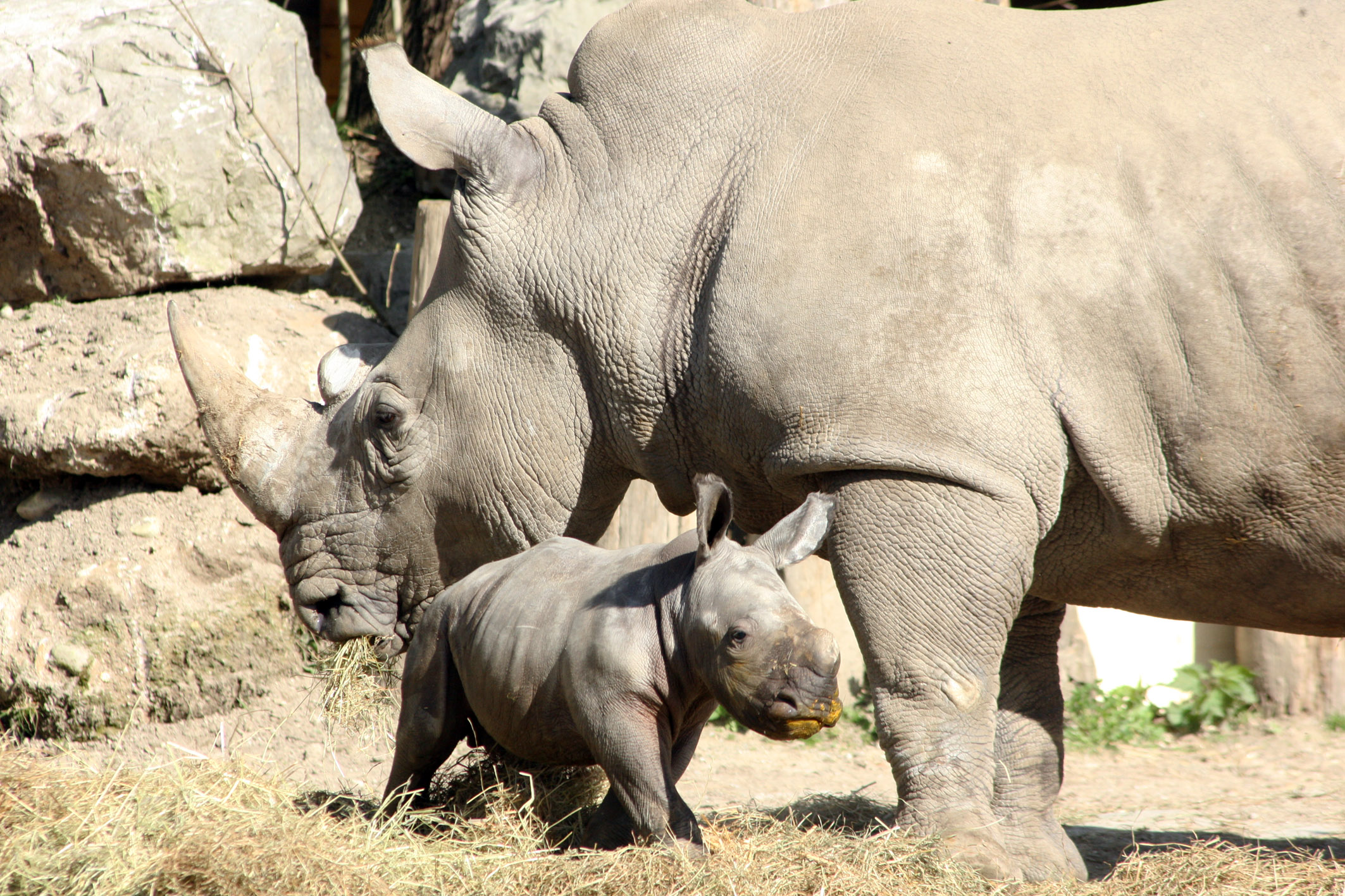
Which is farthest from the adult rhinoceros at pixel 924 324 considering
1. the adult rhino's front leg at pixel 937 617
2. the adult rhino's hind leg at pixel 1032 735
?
the adult rhino's hind leg at pixel 1032 735

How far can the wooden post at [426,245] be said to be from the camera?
6215 millimetres

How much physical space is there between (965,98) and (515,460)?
1.62 m

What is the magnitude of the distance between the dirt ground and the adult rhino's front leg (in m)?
1.23

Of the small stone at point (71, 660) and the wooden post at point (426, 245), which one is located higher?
Result: the wooden post at point (426, 245)

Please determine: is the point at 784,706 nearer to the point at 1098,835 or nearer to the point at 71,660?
the point at 1098,835

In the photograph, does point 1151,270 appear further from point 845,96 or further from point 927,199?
point 845,96

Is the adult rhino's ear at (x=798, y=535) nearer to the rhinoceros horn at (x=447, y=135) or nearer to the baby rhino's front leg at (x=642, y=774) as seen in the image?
the baby rhino's front leg at (x=642, y=774)

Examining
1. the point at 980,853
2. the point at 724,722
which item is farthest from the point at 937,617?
the point at 724,722

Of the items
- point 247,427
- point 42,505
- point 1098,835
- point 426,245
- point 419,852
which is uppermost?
point 247,427

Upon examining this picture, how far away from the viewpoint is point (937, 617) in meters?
3.27

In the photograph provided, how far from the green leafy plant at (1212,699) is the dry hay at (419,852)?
345 cm

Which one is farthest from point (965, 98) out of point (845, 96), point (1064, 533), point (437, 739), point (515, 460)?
point (437, 739)

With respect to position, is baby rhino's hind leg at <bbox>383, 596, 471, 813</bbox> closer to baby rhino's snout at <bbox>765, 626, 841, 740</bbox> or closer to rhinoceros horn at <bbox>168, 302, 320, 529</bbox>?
rhinoceros horn at <bbox>168, 302, 320, 529</bbox>

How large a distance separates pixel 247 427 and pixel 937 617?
220 cm
